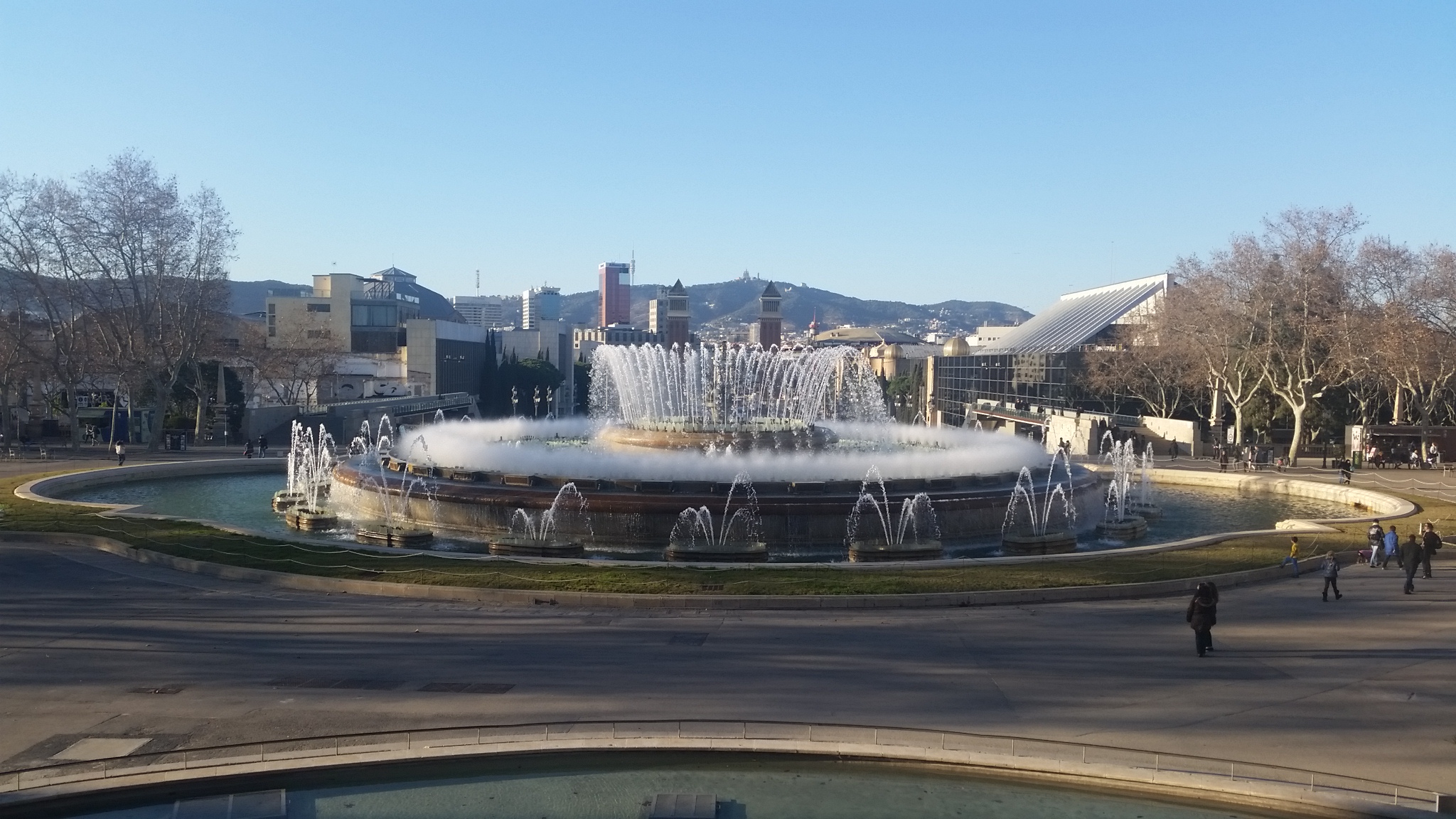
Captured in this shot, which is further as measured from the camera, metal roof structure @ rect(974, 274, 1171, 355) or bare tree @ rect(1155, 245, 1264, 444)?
metal roof structure @ rect(974, 274, 1171, 355)

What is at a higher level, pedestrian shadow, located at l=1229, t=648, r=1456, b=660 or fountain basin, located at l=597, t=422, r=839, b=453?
fountain basin, located at l=597, t=422, r=839, b=453

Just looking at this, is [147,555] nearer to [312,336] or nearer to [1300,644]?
[1300,644]

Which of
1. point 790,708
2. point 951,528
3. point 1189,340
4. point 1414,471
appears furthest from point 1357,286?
point 790,708

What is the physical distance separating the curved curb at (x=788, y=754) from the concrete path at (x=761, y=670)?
0.46 meters

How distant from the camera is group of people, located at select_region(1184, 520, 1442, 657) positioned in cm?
1380

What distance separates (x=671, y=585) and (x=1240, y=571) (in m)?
10.4

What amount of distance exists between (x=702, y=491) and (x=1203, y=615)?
13595mm

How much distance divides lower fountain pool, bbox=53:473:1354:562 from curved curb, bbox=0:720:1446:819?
12.9 metres

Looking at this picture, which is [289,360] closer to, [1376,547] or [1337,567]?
[1376,547]

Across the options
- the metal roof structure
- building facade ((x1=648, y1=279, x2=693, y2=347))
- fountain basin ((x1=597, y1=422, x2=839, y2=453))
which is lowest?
fountain basin ((x1=597, y1=422, x2=839, y2=453))

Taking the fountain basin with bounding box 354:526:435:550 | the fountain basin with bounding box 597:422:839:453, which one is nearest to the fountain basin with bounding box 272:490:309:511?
the fountain basin with bounding box 354:526:435:550

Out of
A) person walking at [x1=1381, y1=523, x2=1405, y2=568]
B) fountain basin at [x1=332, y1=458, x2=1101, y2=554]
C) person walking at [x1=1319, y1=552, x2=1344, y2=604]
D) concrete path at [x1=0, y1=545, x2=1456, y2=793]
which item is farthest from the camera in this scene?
fountain basin at [x1=332, y1=458, x2=1101, y2=554]

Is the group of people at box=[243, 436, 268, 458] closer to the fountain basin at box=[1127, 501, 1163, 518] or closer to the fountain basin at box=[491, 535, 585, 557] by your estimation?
the fountain basin at box=[491, 535, 585, 557]

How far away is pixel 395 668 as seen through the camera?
43.4 ft
